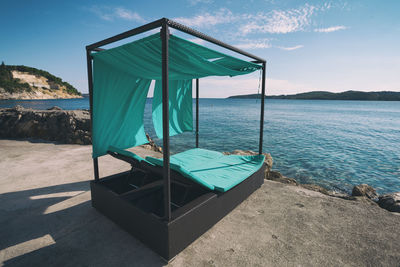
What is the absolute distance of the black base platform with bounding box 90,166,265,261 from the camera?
2.42m

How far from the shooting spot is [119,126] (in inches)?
151

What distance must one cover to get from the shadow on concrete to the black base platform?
0.60ft

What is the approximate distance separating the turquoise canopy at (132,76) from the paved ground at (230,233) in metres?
1.32

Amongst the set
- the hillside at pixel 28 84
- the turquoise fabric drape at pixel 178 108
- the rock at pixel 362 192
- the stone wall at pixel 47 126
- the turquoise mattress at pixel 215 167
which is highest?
the hillside at pixel 28 84

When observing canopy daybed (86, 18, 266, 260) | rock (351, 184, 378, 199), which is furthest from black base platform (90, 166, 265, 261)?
rock (351, 184, 378, 199)

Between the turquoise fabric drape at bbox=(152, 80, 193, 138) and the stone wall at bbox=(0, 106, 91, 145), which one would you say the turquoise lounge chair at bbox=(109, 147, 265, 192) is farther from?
the stone wall at bbox=(0, 106, 91, 145)

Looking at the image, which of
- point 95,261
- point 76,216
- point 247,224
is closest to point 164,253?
point 95,261

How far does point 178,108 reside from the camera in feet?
18.4

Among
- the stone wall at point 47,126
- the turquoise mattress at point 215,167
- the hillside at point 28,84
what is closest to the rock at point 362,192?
the turquoise mattress at point 215,167

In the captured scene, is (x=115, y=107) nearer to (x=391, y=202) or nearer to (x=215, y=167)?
(x=215, y=167)

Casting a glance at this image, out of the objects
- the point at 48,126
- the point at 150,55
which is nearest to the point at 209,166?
the point at 150,55

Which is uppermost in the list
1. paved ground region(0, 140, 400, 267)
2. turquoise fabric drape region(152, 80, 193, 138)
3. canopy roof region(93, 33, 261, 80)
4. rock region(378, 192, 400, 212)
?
canopy roof region(93, 33, 261, 80)

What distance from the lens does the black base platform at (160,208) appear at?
2.42 meters

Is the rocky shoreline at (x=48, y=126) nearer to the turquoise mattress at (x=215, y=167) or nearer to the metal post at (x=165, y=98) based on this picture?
the turquoise mattress at (x=215, y=167)
